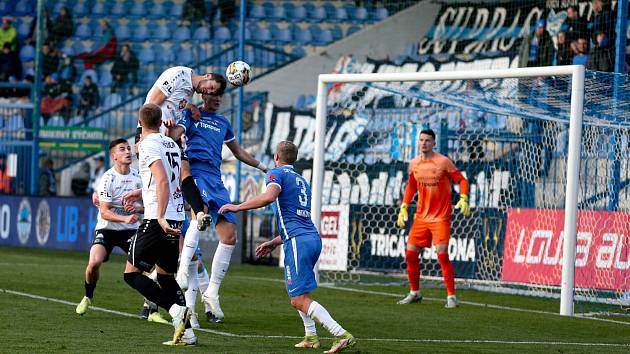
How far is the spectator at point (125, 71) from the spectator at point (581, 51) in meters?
11.1

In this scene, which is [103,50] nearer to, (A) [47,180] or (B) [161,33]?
(B) [161,33]

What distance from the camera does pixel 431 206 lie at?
14789mm

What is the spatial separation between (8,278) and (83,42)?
15.0 m

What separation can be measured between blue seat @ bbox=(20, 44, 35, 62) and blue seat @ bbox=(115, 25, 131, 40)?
7.55ft

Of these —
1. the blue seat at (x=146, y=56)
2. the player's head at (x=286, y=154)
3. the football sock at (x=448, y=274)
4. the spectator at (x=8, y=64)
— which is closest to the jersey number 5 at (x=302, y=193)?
the player's head at (x=286, y=154)

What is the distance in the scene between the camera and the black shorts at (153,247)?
9.36 m

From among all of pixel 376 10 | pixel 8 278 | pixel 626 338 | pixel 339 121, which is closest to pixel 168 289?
pixel 626 338

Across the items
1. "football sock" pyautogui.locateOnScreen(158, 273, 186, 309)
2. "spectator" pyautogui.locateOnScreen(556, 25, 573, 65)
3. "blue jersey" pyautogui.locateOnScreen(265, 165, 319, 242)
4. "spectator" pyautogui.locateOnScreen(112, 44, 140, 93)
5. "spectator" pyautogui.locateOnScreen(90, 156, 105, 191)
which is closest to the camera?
"football sock" pyautogui.locateOnScreen(158, 273, 186, 309)

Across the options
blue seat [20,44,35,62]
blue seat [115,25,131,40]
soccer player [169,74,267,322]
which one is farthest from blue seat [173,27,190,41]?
soccer player [169,74,267,322]

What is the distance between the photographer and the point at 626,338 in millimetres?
11586

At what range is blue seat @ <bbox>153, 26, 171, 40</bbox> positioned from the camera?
29.0m

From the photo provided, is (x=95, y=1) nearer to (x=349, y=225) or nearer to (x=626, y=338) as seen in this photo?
(x=349, y=225)

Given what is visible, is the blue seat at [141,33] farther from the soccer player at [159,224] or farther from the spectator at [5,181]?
the soccer player at [159,224]

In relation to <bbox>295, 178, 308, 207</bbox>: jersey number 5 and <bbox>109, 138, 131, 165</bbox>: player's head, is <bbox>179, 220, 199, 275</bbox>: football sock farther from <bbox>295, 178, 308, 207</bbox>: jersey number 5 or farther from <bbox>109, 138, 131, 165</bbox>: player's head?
<bbox>109, 138, 131, 165</bbox>: player's head
